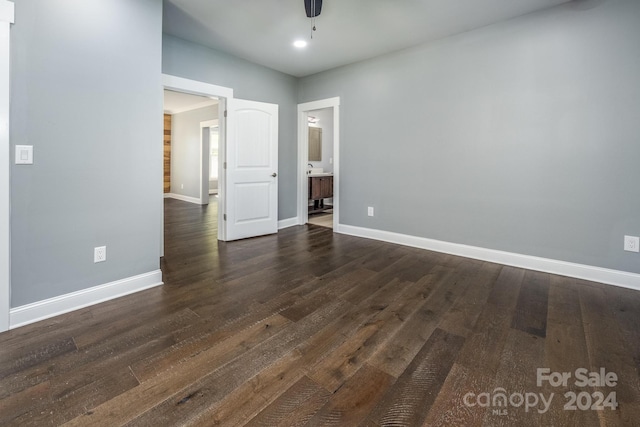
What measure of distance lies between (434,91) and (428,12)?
3.15 ft

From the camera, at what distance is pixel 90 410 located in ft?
4.30

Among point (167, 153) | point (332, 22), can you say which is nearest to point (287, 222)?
point (332, 22)

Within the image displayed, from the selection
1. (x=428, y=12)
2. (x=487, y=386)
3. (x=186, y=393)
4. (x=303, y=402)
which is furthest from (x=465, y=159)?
(x=186, y=393)

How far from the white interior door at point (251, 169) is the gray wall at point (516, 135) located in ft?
4.53

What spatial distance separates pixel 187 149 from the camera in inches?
335

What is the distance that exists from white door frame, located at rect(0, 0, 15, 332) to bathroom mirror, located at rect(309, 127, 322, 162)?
215 inches

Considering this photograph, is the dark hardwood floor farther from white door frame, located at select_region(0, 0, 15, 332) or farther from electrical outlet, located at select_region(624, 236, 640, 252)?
electrical outlet, located at select_region(624, 236, 640, 252)

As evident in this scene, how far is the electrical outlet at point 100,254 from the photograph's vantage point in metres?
2.38

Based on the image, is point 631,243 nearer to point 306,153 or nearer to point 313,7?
point 313,7

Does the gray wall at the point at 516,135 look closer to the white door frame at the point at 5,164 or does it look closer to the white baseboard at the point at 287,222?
the white baseboard at the point at 287,222

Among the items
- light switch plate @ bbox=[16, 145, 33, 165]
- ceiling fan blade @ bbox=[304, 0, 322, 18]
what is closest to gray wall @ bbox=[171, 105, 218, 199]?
ceiling fan blade @ bbox=[304, 0, 322, 18]

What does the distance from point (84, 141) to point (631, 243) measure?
4685 mm

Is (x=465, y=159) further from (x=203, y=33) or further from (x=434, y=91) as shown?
(x=203, y=33)

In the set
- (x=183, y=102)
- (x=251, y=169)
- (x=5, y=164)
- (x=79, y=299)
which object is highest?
(x=183, y=102)
